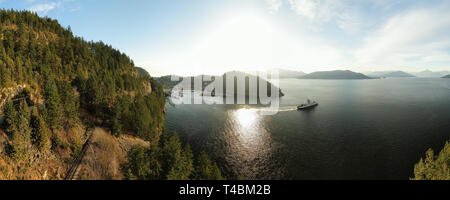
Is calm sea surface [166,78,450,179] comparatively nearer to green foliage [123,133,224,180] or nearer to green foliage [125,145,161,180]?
green foliage [123,133,224,180]

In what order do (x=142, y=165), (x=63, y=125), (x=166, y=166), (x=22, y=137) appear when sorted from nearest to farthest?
(x=22, y=137) < (x=142, y=165) < (x=166, y=166) < (x=63, y=125)

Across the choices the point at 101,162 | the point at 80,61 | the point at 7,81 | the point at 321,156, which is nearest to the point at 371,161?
the point at 321,156

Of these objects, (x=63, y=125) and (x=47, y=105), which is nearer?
(x=47, y=105)

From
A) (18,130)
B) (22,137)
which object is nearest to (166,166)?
(22,137)

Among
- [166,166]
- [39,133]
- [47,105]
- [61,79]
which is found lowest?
→ [166,166]

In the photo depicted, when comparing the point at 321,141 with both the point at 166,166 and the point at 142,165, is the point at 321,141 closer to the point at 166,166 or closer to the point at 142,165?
the point at 166,166

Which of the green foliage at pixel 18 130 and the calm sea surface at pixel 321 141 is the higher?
the green foliage at pixel 18 130

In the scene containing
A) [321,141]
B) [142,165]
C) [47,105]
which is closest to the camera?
[142,165]

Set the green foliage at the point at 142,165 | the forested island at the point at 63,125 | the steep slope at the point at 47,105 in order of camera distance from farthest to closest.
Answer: the green foliage at the point at 142,165
the forested island at the point at 63,125
the steep slope at the point at 47,105

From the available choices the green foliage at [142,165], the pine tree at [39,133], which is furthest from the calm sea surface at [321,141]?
the pine tree at [39,133]

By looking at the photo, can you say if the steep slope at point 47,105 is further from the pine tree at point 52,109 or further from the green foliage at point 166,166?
the green foliage at point 166,166
